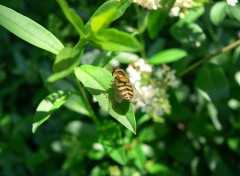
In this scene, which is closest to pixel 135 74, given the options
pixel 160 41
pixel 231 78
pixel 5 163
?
pixel 160 41

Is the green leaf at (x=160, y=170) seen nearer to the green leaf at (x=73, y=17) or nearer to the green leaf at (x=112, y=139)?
the green leaf at (x=112, y=139)

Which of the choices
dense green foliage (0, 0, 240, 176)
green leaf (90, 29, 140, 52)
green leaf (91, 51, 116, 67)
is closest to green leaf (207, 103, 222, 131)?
dense green foliage (0, 0, 240, 176)

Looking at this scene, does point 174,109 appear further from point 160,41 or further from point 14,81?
point 14,81

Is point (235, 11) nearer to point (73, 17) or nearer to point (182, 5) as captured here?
point (182, 5)

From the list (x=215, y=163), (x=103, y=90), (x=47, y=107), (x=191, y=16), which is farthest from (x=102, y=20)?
(x=215, y=163)

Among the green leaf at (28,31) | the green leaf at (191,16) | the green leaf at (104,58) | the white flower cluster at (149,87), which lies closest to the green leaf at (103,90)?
the green leaf at (28,31)

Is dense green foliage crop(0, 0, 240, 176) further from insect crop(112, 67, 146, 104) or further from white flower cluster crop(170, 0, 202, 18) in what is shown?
insect crop(112, 67, 146, 104)

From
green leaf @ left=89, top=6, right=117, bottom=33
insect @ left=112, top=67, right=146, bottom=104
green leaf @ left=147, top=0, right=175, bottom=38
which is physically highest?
green leaf @ left=89, top=6, right=117, bottom=33
